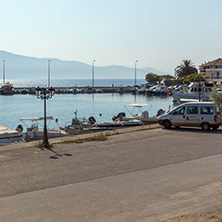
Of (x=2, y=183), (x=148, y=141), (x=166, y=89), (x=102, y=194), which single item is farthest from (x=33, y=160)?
(x=166, y=89)

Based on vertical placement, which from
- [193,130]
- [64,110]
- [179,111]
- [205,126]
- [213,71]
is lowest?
[64,110]

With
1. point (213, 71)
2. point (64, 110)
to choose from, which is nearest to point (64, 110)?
point (64, 110)

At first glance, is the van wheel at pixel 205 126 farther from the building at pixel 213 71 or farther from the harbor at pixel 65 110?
the building at pixel 213 71

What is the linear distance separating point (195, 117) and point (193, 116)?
0.40 ft

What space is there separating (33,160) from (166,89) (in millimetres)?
115590

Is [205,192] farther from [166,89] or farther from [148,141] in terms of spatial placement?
[166,89]

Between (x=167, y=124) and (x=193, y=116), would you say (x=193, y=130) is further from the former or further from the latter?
(x=167, y=124)

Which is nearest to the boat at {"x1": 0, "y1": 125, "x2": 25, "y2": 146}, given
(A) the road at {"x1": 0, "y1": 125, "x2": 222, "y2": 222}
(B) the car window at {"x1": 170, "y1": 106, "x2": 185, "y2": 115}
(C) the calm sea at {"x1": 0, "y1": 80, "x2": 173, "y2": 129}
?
(A) the road at {"x1": 0, "y1": 125, "x2": 222, "y2": 222}

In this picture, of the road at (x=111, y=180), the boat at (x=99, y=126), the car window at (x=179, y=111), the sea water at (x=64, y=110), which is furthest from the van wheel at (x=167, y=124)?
the sea water at (x=64, y=110)

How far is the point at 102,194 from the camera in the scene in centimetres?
1009

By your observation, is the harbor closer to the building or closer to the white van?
the white van

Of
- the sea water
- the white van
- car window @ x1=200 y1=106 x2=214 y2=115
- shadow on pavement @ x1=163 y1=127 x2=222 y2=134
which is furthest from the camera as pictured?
the sea water

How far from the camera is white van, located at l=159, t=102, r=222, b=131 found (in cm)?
2180

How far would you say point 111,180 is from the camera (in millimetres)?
11578
